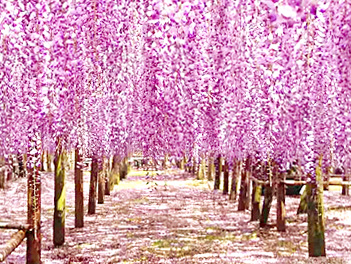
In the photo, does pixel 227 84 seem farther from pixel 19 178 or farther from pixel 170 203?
pixel 19 178

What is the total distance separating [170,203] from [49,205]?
4403mm

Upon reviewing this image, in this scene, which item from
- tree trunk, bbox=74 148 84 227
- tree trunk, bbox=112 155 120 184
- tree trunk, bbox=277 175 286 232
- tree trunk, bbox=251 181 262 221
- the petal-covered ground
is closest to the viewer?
the petal-covered ground

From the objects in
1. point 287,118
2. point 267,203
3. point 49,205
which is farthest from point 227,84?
point 49,205

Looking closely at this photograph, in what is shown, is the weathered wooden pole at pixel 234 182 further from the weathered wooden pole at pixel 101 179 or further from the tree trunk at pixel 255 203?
the weathered wooden pole at pixel 101 179

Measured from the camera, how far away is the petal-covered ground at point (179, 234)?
32.2 feet

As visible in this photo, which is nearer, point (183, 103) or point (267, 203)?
point (183, 103)

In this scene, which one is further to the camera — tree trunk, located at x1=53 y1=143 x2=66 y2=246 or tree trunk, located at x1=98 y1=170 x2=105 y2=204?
tree trunk, located at x1=98 y1=170 x2=105 y2=204

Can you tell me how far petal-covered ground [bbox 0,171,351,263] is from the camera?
9828mm

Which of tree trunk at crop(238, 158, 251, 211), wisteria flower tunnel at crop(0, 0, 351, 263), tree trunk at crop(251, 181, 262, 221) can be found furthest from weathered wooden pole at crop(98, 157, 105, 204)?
wisteria flower tunnel at crop(0, 0, 351, 263)

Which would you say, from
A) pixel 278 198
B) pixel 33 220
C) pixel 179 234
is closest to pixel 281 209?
pixel 278 198

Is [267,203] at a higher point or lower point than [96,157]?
lower

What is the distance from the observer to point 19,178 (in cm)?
2678

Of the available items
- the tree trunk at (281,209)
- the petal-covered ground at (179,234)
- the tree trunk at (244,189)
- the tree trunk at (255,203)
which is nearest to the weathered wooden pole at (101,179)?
the petal-covered ground at (179,234)

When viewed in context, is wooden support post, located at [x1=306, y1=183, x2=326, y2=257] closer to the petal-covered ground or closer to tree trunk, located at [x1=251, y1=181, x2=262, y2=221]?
the petal-covered ground
